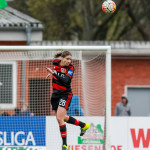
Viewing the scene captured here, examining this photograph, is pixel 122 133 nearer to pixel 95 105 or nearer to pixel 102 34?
pixel 95 105

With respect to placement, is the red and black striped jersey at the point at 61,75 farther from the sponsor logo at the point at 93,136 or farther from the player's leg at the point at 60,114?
the sponsor logo at the point at 93,136

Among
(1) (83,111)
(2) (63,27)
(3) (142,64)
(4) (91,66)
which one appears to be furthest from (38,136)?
(2) (63,27)

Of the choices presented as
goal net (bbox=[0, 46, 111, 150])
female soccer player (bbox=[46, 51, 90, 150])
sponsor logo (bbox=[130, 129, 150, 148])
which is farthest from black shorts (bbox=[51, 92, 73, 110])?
sponsor logo (bbox=[130, 129, 150, 148])

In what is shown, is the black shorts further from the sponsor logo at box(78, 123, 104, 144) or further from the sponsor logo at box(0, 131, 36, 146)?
the sponsor logo at box(78, 123, 104, 144)

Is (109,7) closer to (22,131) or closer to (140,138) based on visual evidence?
(140,138)

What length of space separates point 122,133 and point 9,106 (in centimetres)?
284

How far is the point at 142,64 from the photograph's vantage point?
1931 centimetres

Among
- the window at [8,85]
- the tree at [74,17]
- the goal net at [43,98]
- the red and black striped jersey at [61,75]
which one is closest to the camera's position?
the red and black striped jersey at [61,75]

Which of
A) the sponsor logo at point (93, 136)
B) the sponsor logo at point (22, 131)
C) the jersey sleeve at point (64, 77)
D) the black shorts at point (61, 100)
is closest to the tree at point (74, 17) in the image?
the sponsor logo at point (93, 136)

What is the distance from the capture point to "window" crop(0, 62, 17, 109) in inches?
512

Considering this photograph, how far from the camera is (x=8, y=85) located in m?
13.4

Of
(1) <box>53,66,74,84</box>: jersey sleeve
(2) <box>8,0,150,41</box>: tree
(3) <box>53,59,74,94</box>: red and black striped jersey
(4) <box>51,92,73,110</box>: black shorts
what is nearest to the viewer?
(1) <box>53,66,74,84</box>: jersey sleeve

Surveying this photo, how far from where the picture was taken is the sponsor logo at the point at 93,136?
1197cm

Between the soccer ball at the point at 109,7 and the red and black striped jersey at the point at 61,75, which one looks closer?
the red and black striped jersey at the point at 61,75
